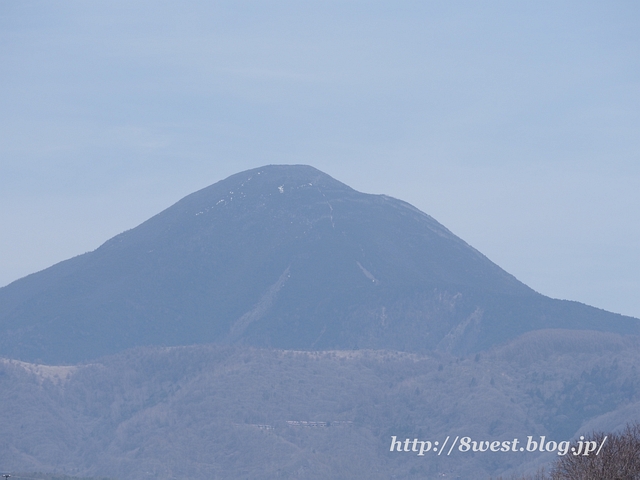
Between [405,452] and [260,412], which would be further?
[260,412]

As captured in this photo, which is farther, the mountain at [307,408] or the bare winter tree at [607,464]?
the mountain at [307,408]

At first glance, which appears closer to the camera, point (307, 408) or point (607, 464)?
point (607, 464)

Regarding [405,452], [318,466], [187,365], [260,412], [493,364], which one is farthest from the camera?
[187,365]

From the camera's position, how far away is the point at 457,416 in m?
162

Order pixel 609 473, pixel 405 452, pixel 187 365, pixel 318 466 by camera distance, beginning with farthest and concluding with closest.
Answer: pixel 187 365 < pixel 405 452 < pixel 318 466 < pixel 609 473

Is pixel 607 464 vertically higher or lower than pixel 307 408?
higher

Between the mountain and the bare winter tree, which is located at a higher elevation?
the bare winter tree

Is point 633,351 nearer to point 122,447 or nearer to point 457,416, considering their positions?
point 457,416

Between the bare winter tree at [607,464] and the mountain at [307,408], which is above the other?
the bare winter tree at [607,464]

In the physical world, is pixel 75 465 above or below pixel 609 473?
below

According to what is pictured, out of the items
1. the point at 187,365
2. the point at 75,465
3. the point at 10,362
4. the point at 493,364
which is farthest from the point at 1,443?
the point at 493,364

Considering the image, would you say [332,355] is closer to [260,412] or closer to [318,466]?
[260,412]

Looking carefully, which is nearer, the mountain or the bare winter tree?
the bare winter tree

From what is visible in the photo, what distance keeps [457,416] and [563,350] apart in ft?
93.3
